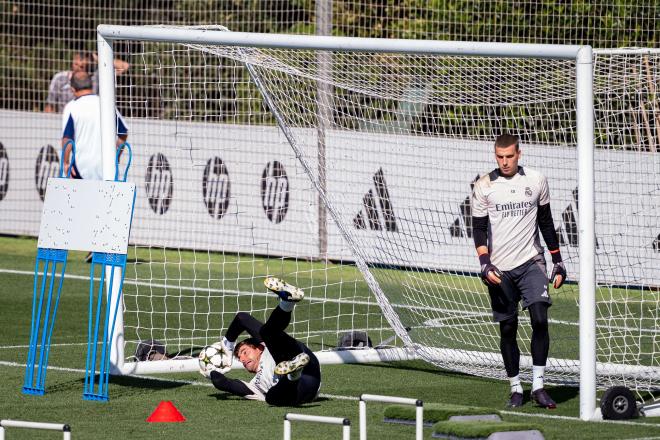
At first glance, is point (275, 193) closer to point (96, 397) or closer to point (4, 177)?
point (4, 177)

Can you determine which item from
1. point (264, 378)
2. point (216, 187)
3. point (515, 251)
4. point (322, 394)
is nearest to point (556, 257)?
point (515, 251)

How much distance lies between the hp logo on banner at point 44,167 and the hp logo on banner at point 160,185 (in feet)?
7.96

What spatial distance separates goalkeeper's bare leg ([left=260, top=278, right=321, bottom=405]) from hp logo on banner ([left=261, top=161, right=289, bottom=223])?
779cm

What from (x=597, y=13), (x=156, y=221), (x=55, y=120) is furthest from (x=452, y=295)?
(x=55, y=120)

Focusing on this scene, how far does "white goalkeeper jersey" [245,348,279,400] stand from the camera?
8875mm

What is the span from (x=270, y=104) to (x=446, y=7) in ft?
26.3

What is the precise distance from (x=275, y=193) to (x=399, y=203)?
334cm

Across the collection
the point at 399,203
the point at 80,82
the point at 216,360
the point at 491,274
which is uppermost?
the point at 80,82

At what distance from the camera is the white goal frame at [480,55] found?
27.3 ft

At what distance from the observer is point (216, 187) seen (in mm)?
16875

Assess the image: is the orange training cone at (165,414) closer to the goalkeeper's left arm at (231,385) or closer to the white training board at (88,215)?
the goalkeeper's left arm at (231,385)

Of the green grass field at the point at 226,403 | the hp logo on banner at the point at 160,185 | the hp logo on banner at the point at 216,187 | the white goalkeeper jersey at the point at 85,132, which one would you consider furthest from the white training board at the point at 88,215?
the hp logo on banner at the point at 216,187

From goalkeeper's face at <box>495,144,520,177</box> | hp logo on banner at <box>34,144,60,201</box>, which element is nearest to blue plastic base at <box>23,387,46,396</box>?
goalkeeper's face at <box>495,144,520,177</box>

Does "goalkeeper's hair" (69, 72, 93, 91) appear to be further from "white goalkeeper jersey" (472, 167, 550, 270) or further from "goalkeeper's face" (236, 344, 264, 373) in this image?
"white goalkeeper jersey" (472, 167, 550, 270)
